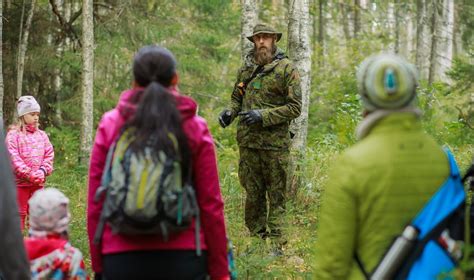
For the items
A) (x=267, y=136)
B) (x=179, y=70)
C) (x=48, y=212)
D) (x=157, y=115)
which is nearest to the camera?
(x=157, y=115)

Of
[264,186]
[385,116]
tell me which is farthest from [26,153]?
[385,116]

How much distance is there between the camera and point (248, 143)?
8023mm

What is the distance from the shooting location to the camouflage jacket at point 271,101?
781cm

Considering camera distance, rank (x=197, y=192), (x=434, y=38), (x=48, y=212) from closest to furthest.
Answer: (x=197, y=192)
(x=48, y=212)
(x=434, y=38)

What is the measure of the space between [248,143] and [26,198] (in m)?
2.87

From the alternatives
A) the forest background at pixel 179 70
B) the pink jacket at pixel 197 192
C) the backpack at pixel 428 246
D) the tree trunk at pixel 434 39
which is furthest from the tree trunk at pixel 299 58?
the tree trunk at pixel 434 39

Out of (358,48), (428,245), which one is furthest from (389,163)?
(358,48)

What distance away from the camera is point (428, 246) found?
11.3 ft

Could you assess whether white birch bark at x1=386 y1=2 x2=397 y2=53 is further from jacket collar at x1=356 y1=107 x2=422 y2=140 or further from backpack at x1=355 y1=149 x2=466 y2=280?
backpack at x1=355 y1=149 x2=466 y2=280

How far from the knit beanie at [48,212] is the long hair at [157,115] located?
0.71 meters

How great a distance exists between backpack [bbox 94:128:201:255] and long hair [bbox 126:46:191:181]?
0.03 m

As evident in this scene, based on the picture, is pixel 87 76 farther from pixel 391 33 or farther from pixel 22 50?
pixel 391 33

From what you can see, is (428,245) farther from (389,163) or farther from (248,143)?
(248,143)

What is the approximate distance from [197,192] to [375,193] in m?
0.98
